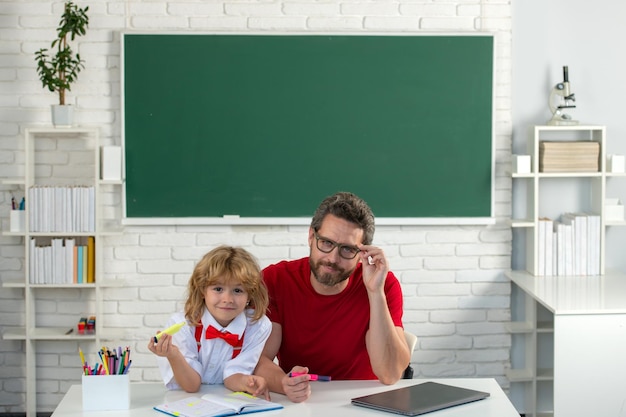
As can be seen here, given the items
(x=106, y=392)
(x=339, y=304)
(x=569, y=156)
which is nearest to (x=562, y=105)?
(x=569, y=156)

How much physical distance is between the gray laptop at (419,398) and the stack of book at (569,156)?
6.86 feet

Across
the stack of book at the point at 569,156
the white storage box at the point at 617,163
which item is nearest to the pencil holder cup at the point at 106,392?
the stack of book at the point at 569,156

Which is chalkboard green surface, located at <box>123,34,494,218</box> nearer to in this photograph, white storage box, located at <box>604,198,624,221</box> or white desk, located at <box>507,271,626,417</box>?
white storage box, located at <box>604,198,624,221</box>

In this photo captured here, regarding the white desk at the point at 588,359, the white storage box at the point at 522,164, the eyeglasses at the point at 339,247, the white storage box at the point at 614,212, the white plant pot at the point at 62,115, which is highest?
the white plant pot at the point at 62,115

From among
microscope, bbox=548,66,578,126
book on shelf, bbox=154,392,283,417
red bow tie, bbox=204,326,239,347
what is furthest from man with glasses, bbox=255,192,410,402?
microscope, bbox=548,66,578,126

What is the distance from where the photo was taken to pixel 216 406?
2508mm

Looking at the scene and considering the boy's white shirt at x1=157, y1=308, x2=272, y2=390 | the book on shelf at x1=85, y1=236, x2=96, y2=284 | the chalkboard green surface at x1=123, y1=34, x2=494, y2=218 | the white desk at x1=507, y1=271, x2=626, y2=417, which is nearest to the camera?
the boy's white shirt at x1=157, y1=308, x2=272, y2=390

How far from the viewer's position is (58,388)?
4699 millimetres

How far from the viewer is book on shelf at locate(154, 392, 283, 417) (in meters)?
2.45

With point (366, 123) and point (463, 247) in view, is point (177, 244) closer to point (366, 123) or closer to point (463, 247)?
point (366, 123)

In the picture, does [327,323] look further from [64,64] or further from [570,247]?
[64,64]

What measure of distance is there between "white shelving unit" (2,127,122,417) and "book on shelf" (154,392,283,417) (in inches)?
79.3

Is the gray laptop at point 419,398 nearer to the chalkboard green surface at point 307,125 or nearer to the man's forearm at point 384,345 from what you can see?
the man's forearm at point 384,345

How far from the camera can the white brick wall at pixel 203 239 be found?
15.0 ft
